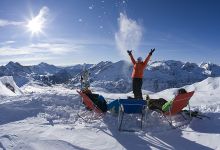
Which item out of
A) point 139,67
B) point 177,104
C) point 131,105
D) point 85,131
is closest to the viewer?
point 85,131

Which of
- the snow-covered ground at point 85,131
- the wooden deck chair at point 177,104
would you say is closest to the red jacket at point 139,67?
the snow-covered ground at point 85,131

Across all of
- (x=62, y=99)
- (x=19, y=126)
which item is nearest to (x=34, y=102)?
(x=62, y=99)

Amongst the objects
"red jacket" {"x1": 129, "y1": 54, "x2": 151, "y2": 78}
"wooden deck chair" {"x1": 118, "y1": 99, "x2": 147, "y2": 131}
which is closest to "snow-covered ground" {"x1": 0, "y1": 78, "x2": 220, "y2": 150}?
"wooden deck chair" {"x1": 118, "y1": 99, "x2": 147, "y2": 131}

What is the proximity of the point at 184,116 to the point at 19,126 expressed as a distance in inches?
231

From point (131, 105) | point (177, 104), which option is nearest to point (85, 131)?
point (131, 105)

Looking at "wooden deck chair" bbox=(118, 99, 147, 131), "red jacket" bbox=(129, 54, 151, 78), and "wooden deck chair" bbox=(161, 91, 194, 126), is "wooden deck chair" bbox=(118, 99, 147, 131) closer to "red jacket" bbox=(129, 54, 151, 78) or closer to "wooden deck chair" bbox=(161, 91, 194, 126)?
"wooden deck chair" bbox=(161, 91, 194, 126)

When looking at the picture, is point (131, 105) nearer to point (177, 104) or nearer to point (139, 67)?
point (177, 104)

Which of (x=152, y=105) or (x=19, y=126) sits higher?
(x=152, y=105)

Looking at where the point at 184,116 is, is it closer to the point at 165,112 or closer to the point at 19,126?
the point at 165,112

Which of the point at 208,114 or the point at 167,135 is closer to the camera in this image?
the point at 167,135

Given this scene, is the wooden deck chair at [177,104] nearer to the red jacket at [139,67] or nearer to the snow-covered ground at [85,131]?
Answer: the snow-covered ground at [85,131]

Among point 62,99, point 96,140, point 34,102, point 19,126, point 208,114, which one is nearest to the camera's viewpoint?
point 96,140

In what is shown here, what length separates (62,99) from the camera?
15.2 meters

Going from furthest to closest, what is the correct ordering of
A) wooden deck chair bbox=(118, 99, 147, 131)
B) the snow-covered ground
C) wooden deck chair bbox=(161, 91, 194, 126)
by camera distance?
wooden deck chair bbox=(161, 91, 194, 126) → wooden deck chair bbox=(118, 99, 147, 131) → the snow-covered ground
